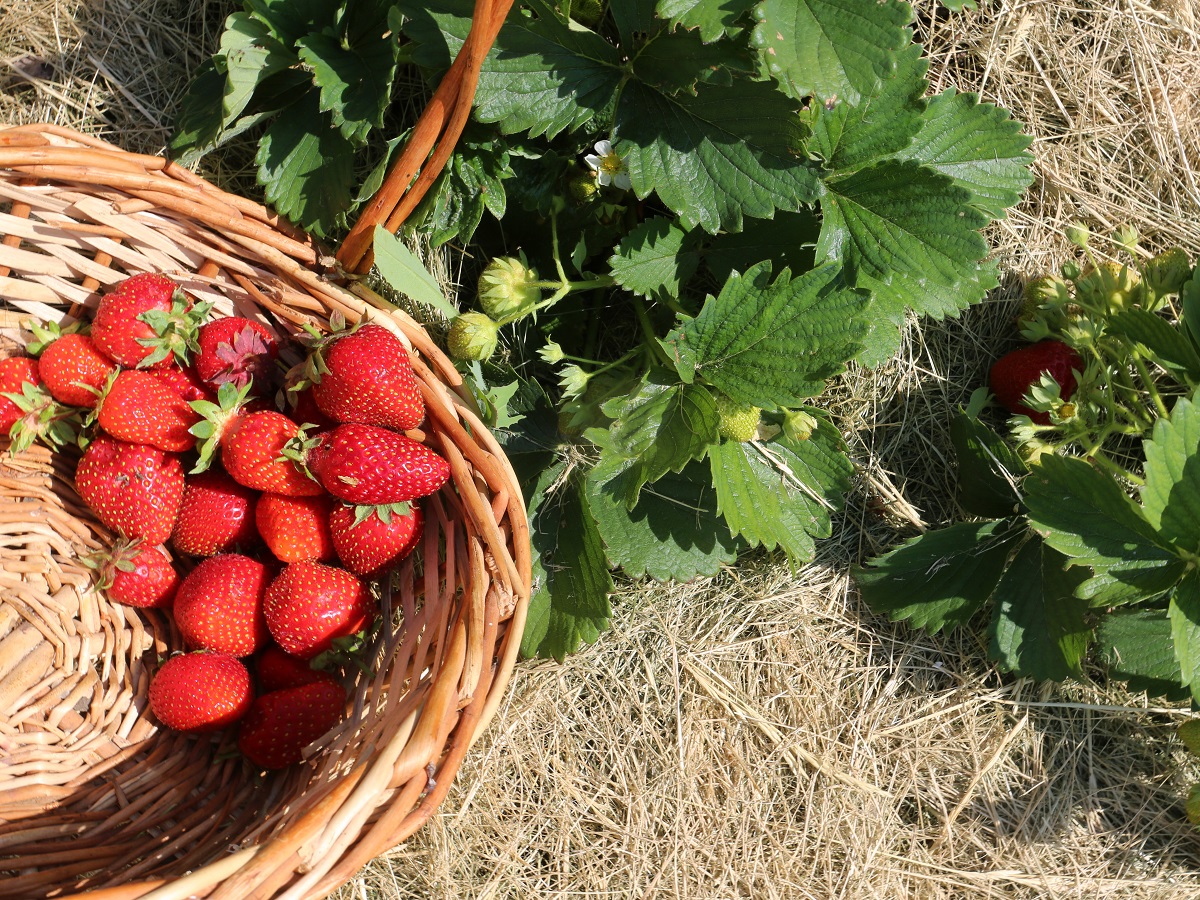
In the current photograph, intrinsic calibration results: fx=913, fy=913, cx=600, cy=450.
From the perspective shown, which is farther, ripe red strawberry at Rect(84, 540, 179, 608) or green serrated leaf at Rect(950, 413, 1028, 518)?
green serrated leaf at Rect(950, 413, 1028, 518)

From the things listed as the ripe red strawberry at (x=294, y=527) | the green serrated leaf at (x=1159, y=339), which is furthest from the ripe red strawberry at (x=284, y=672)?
the green serrated leaf at (x=1159, y=339)

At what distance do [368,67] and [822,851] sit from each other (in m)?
1.25

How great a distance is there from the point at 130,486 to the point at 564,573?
1.91ft

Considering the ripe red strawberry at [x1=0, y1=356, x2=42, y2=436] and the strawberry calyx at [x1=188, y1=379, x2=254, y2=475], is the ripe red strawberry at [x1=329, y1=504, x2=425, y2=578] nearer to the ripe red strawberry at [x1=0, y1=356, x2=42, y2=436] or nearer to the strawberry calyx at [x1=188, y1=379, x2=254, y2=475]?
the strawberry calyx at [x1=188, y1=379, x2=254, y2=475]

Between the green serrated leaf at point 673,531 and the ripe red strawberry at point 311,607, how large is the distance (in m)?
0.35

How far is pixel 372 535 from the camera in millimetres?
1146

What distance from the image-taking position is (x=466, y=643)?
3.21 feet

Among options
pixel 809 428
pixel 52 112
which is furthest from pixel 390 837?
pixel 52 112

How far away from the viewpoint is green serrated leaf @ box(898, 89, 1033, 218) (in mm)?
1225

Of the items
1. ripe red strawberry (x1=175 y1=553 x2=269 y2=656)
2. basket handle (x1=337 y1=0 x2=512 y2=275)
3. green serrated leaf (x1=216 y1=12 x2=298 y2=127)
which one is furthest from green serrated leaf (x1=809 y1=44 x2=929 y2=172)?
ripe red strawberry (x1=175 y1=553 x2=269 y2=656)

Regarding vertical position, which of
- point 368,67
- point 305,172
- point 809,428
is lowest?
point 809,428

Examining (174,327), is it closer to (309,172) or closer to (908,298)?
(309,172)

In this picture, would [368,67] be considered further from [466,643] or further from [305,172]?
[466,643]

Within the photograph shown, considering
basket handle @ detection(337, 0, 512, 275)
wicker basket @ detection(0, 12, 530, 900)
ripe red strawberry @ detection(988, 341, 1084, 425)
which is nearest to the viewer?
basket handle @ detection(337, 0, 512, 275)
